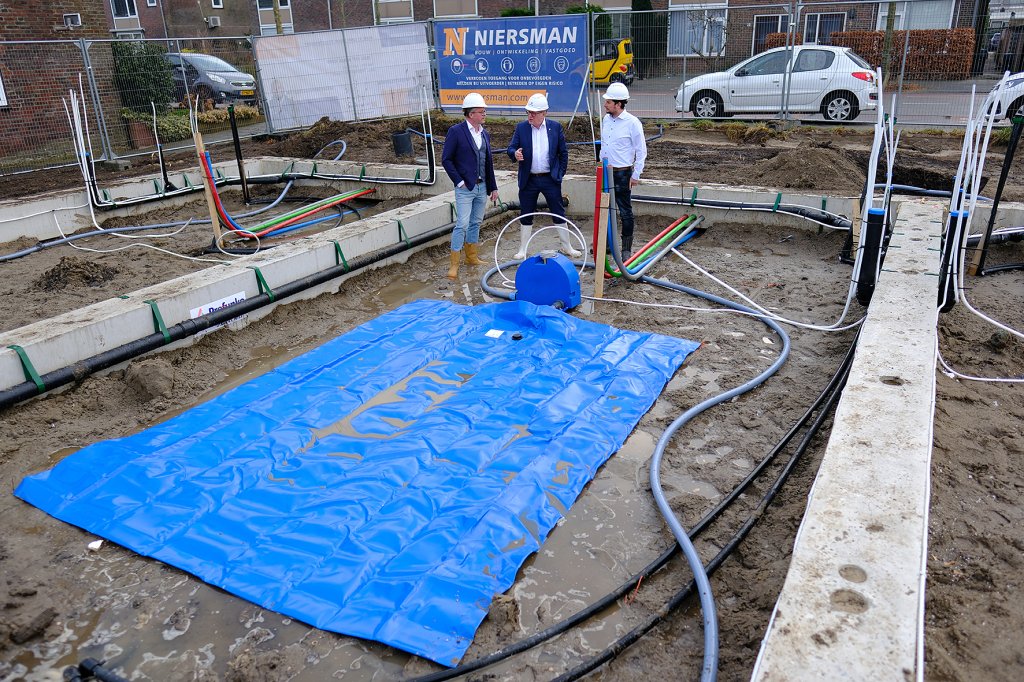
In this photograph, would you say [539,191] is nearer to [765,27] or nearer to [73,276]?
[73,276]

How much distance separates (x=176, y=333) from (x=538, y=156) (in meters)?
3.98

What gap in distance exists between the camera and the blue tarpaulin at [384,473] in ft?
11.3

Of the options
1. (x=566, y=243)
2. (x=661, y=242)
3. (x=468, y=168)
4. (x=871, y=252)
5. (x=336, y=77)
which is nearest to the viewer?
(x=871, y=252)

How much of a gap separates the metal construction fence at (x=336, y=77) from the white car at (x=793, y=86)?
0.08 meters

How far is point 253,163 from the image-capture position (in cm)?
1267

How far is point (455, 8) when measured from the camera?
32.1m

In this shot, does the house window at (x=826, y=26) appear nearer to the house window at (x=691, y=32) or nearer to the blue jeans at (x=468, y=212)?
the house window at (x=691, y=32)

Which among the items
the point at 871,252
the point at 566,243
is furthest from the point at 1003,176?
the point at 566,243

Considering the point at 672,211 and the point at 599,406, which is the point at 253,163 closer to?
the point at 672,211

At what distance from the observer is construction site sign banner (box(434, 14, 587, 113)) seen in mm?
14312

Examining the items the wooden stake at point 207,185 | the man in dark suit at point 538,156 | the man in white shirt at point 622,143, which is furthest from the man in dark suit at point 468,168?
the wooden stake at point 207,185

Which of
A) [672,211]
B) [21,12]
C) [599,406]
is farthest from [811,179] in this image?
[21,12]

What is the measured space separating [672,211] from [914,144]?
5548mm

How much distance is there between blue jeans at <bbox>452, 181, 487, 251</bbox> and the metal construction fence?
657 cm
